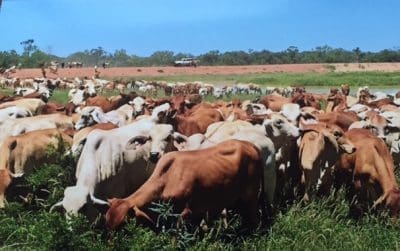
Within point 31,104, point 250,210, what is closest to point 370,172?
point 250,210

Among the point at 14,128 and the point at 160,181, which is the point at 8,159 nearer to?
the point at 14,128

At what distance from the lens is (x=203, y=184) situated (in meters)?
8.86

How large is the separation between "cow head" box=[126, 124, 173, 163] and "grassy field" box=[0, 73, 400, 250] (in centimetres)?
139

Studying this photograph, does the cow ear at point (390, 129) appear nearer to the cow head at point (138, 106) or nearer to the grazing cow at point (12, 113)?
the cow head at point (138, 106)

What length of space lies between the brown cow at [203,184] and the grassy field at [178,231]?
0.81 feet

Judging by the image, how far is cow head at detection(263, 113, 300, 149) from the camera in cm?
1175

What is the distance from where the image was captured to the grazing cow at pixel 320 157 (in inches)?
438

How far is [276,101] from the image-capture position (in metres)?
20.1

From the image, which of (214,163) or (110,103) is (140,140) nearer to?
(214,163)

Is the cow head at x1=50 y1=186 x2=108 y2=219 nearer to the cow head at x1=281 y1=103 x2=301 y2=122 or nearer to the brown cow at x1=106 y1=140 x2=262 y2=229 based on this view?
the brown cow at x1=106 y1=140 x2=262 y2=229

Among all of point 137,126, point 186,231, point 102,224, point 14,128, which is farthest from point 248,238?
point 14,128

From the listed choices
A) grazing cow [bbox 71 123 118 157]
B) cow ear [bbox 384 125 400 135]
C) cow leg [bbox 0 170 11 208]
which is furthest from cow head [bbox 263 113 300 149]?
cow leg [bbox 0 170 11 208]

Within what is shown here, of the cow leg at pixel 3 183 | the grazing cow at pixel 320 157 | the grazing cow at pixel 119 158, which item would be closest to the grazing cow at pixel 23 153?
the cow leg at pixel 3 183

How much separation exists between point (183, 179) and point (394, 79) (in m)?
54.8
